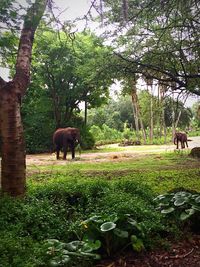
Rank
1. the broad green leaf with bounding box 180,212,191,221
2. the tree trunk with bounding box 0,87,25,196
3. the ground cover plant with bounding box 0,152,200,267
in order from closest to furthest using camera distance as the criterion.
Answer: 1. the ground cover plant with bounding box 0,152,200,267
2. the broad green leaf with bounding box 180,212,191,221
3. the tree trunk with bounding box 0,87,25,196

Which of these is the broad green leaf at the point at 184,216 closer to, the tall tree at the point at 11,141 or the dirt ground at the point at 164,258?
the dirt ground at the point at 164,258

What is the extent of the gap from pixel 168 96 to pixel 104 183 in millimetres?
2217

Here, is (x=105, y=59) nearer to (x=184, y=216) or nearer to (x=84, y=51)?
(x=184, y=216)

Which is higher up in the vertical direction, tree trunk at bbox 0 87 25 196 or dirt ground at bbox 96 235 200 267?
tree trunk at bbox 0 87 25 196

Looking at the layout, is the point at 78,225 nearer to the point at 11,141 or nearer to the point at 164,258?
the point at 164,258

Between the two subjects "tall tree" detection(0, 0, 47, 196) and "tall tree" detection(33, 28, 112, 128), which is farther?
"tall tree" detection(33, 28, 112, 128)

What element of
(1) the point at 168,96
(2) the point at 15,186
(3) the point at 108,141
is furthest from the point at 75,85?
(2) the point at 15,186

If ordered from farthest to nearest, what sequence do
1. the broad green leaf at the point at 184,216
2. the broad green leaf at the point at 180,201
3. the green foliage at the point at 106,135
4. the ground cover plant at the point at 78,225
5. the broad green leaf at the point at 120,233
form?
the green foliage at the point at 106,135, the broad green leaf at the point at 180,201, the broad green leaf at the point at 184,216, the broad green leaf at the point at 120,233, the ground cover plant at the point at 78,225

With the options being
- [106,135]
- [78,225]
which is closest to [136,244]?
[78,225]

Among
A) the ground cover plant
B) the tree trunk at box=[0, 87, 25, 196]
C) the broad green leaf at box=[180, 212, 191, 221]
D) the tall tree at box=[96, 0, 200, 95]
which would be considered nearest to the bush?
the ground cover plant

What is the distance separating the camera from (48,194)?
217 inches

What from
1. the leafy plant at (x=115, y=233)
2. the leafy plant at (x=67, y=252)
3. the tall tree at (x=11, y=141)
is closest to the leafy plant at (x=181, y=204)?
the leafy plant at (x=115, y=233)

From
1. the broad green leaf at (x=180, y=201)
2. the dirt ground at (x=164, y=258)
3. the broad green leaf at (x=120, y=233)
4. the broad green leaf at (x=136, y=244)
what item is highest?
the broad green leaf at (x=180, y=201)

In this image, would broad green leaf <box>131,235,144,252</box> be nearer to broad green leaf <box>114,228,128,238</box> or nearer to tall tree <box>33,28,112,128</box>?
broad green leaf <box>114,228,128,238</box>
